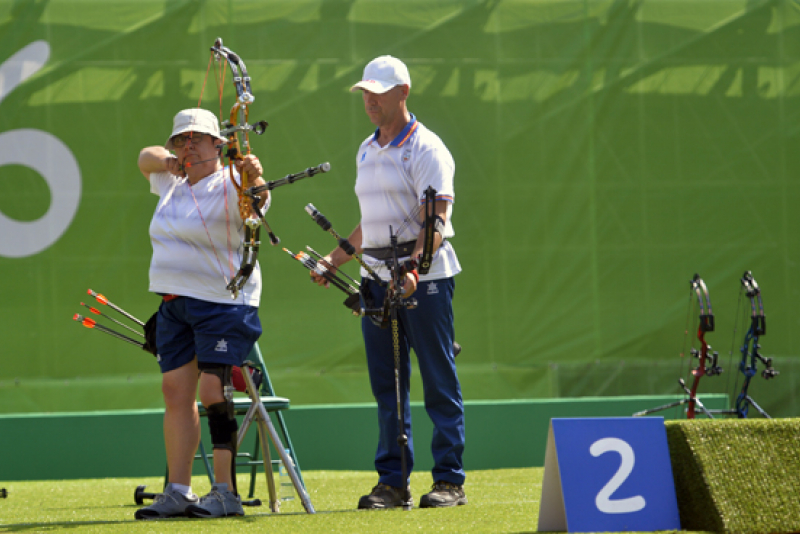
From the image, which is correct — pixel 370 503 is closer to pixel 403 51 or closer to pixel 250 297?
pixel 250 297

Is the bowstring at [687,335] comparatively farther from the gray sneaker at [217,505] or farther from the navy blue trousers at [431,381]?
the gray sneaker at [217,505]

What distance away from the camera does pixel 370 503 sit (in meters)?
3.16

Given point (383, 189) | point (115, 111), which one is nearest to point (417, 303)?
point (383, 189)

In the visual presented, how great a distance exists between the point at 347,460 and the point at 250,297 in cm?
257

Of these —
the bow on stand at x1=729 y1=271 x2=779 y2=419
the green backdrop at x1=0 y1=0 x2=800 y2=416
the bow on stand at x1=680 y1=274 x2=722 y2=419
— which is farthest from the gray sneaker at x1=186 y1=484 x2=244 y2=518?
the bow on stand at x1=729 y1=271 x2=779 y2=419

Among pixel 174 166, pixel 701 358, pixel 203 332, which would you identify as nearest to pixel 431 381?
pixel 203 332

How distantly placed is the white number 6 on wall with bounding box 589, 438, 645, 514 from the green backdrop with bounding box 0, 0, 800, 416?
140 inches

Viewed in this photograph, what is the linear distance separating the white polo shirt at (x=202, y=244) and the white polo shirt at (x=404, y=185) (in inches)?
15.0

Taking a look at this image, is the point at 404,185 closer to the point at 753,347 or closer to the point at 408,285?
the point at 408,285

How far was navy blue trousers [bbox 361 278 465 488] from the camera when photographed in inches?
127

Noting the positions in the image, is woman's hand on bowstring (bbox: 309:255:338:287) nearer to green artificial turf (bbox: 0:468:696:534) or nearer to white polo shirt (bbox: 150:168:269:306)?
white polo shirt (bbox: 150:168:269:306)

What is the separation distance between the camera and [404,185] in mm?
3258

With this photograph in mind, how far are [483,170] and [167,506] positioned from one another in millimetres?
3631

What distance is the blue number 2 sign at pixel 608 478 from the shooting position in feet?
7.88
